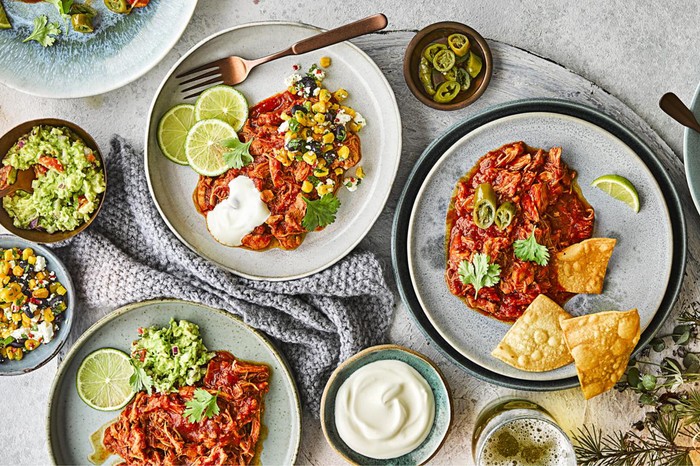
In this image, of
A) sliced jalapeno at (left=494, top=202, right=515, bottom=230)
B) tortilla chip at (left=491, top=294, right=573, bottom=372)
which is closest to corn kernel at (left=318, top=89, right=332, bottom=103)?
sliced jalapeno at (left=494, top=202, right=515, bottom=230)

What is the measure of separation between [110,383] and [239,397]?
77 cm

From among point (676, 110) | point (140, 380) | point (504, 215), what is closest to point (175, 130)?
point (140, 380)

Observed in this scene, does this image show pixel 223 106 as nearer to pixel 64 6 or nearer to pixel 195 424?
pixel 64 6

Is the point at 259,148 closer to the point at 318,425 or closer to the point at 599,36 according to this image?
the point at 318,425

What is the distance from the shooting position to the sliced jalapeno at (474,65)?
353 centimetres

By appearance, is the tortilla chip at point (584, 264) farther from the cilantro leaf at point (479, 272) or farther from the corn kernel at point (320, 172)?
the corn kernel at point (320, 172)

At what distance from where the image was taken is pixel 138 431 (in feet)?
11.8

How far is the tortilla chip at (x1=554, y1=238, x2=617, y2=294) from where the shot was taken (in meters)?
3.45

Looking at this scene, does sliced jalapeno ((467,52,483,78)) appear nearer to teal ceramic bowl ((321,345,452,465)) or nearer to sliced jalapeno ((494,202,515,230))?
sliced jalapeno ((494,202,515,230))

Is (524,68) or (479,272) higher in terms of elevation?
(524,68)

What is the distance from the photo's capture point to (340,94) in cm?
359

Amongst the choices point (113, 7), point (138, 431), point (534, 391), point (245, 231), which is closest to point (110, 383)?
point (138, 431)

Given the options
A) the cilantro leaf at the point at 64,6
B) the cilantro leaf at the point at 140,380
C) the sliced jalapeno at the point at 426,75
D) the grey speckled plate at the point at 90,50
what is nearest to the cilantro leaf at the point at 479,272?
the sliced jalapeno at the point at 426,75

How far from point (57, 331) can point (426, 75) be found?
2.52 meters
